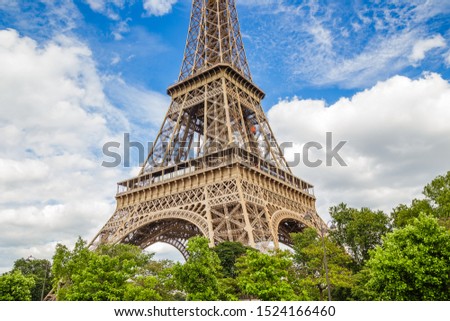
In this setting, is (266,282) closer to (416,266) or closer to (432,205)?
(416,266)

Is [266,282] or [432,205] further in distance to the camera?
[432,205]

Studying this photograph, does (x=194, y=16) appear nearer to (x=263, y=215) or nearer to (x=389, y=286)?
(x=263, y=215)

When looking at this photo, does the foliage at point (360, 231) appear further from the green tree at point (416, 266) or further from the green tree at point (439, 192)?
the green tree at point (416, 266)

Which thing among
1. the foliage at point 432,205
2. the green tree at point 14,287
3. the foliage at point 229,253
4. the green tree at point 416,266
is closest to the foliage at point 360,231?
the foliage at point 432,205

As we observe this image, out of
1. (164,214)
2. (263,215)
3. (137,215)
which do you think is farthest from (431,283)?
(137,215)

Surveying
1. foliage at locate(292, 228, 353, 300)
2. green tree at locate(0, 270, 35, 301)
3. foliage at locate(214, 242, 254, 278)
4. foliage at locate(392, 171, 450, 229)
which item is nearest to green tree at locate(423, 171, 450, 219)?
foliage at locate(392, 171, 450, 229)

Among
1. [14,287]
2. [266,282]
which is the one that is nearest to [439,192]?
[266,282]

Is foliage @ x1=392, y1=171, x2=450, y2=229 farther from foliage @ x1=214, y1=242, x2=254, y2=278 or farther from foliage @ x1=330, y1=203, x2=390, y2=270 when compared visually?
foliage @ x1=214, y1=242, x2=254, y2=278
